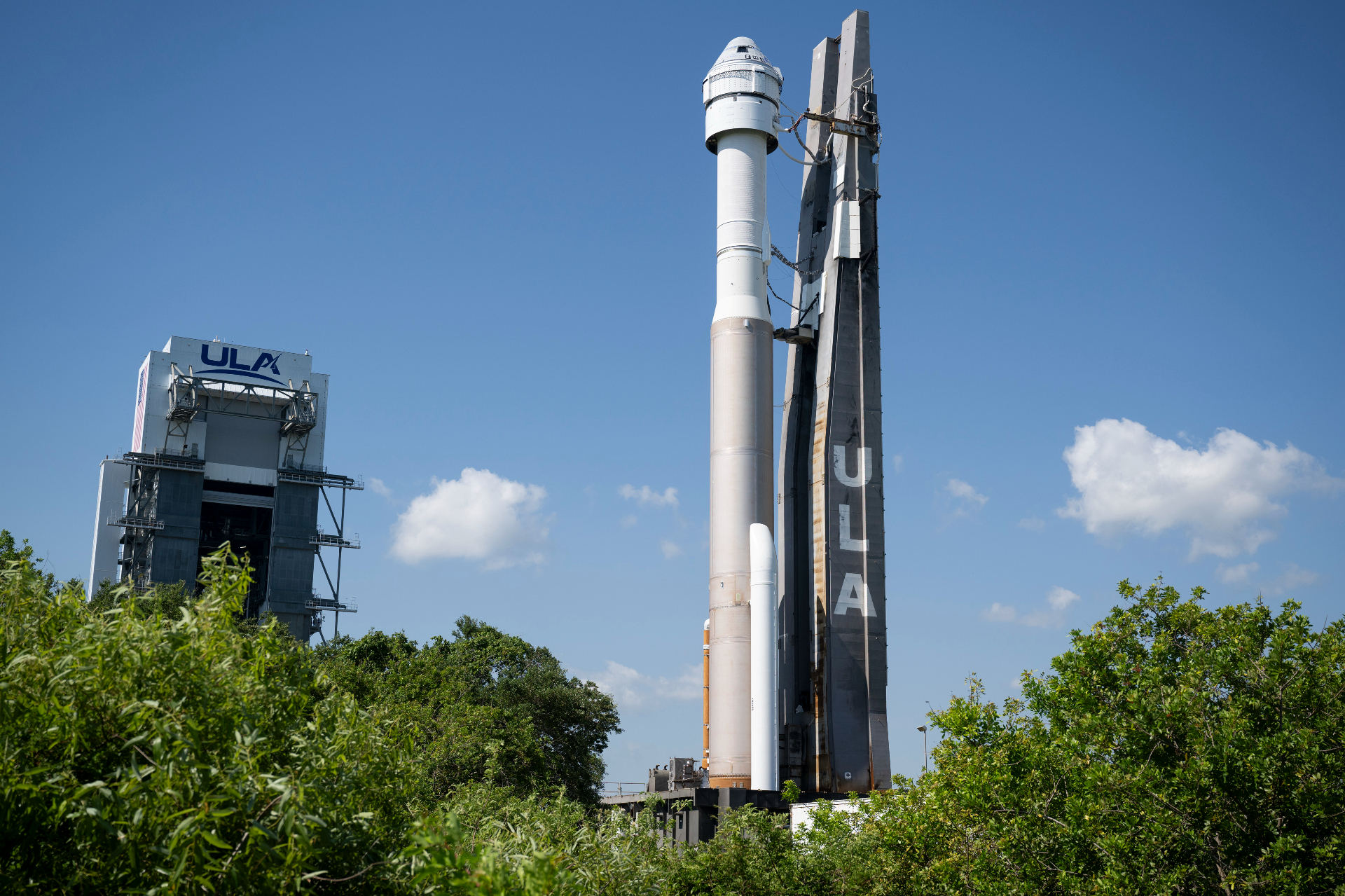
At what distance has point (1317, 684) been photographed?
17.4m

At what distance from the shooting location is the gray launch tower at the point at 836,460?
3778 centimetres

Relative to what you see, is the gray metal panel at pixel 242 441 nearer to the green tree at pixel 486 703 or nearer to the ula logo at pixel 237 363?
the ula logo at pixel 237 363

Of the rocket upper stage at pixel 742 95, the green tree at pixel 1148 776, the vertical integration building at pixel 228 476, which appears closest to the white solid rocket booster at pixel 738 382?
the rocket upper stage at pixel 742 95

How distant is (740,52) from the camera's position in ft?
135

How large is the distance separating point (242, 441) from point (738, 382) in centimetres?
4271

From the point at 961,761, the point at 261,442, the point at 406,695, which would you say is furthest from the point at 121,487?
the point at 961,761

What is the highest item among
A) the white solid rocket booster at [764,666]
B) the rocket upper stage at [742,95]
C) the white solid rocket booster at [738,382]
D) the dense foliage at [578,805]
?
the rocket upper stage at [742,95]

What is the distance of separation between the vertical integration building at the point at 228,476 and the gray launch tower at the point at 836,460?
37406 millimetres

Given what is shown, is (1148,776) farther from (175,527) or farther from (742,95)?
(175,527)

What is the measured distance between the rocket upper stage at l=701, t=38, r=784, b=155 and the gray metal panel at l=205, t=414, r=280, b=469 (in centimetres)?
4062

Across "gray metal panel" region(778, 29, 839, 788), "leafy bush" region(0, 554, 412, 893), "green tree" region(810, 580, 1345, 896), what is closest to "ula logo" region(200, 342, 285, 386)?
"gray metal panel" region(778, 29, 839, 788)

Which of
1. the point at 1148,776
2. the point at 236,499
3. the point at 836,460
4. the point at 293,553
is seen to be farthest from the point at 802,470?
the point at 236,499

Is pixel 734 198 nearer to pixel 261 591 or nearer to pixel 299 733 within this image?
pixel 299 733

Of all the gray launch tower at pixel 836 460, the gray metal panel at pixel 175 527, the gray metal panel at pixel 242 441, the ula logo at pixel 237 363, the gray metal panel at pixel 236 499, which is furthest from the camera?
the gray metal panel at pixel 242 441
